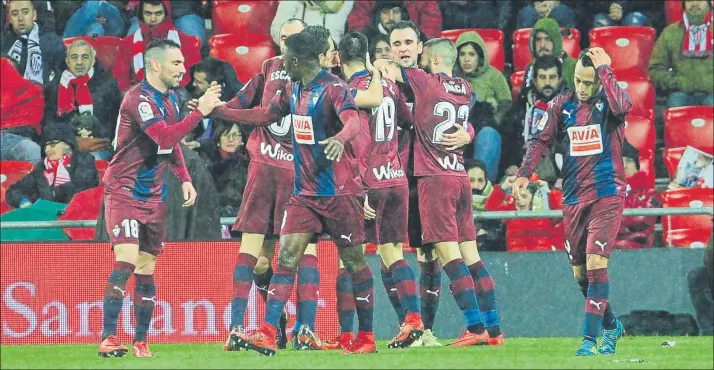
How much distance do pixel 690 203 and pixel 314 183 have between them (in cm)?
577

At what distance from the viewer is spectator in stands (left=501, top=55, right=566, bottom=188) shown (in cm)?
1490

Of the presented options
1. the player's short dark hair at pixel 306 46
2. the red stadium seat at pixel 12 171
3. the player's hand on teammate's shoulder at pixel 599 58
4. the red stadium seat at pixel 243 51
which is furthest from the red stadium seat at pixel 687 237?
the red stadium seat at pixel 12 171

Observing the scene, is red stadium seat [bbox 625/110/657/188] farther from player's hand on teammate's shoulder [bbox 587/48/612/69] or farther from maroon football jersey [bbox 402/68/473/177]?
player's hand on teammate's shoulder [bbox 587/48/612/69]

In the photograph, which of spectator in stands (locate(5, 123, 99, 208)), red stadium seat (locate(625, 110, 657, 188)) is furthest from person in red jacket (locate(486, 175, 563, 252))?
spectator in stands (locate(5, 123, 99, 208))

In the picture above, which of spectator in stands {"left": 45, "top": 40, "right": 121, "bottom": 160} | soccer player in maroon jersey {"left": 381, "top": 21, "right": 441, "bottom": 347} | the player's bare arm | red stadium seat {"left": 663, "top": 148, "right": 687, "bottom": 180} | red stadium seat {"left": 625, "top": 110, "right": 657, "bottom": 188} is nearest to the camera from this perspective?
the player's bare arm

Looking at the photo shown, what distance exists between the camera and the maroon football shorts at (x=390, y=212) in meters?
11.0

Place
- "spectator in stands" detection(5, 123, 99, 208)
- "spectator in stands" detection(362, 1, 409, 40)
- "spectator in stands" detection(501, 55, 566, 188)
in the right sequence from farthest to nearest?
"spectator in stands" detection(362, 1, 409, 40) < "spectator in stands" detection(501, 55, 566, 188) < "spectator in stands" detection(5, 123, 99, 208)

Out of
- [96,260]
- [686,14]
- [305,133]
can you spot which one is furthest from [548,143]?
[686,14]

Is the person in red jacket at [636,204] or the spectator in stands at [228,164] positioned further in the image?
the spectator in stands at [228,164]

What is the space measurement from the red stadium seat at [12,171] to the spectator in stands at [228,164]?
5.94 ft

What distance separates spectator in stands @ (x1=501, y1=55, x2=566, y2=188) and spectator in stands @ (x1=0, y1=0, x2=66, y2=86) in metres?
4.99

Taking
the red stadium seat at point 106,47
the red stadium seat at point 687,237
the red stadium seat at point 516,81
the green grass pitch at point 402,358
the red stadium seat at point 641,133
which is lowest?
the green grass pitch at point 402,358

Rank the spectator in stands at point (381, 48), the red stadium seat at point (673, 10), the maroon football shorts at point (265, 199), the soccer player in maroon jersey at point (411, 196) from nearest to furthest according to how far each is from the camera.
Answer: the maroon football shorts at point (265, 199), the soccer player in maroon jersey at point (411, 196), the spectator in stands at point (381, 48), the red stadium seat at point (673, 10)

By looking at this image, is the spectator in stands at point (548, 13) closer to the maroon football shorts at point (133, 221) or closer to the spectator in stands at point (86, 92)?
the spectator in stands at point (86, 92)
